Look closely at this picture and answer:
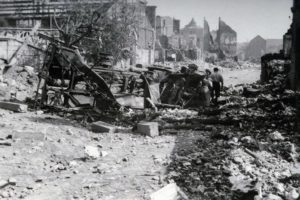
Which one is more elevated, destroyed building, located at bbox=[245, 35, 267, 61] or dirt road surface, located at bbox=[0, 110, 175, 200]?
destroyed building, located at bbox=[245, 35, 267, 61]

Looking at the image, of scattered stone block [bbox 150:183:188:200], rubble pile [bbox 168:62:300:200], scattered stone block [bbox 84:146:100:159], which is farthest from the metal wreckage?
scattered stone block [bbox 150:183:188:200]

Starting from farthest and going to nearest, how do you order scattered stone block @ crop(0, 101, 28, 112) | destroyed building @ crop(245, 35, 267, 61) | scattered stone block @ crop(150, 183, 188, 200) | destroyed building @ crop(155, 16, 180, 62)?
destroyed building @ crop(245, 35, 267, 61) → destroyed building @ crop(155, 16, 180, 62) → scattered stone block @ crop(0, 101, 28, 112) → scattered stone block @ crop(150, 183, 188, 200)

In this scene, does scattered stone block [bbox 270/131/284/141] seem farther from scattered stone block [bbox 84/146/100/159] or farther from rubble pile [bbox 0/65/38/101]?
rubble pile [bbox 0/65/38/101]

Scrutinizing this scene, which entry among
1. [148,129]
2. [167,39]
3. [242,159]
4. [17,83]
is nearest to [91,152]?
[148,129]

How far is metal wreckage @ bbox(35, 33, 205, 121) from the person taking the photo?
1037 cm

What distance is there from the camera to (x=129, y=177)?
18.4 feet

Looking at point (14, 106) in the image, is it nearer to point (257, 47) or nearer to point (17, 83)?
point (17, 83)

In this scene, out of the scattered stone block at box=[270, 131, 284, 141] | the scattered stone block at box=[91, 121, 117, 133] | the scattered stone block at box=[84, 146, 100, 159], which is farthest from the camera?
the scattered stone block at box=[91, 121, 117, 133]

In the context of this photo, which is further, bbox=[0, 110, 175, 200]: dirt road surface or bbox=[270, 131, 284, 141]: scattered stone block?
bbox=[270, 131, 284, 141]: scattered stone block

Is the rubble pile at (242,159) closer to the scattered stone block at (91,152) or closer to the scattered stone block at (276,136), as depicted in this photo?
the scattered stone block at (276,136)

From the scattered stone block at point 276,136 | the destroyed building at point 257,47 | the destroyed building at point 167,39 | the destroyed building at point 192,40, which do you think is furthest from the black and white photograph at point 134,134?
the destroyed building at point 257,47

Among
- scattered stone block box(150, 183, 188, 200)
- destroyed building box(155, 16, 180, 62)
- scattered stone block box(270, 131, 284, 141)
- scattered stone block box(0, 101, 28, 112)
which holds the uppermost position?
destroyed building box(155, 16, 180, 62)

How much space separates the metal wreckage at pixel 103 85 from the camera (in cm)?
1037

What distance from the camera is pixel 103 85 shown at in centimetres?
1031
